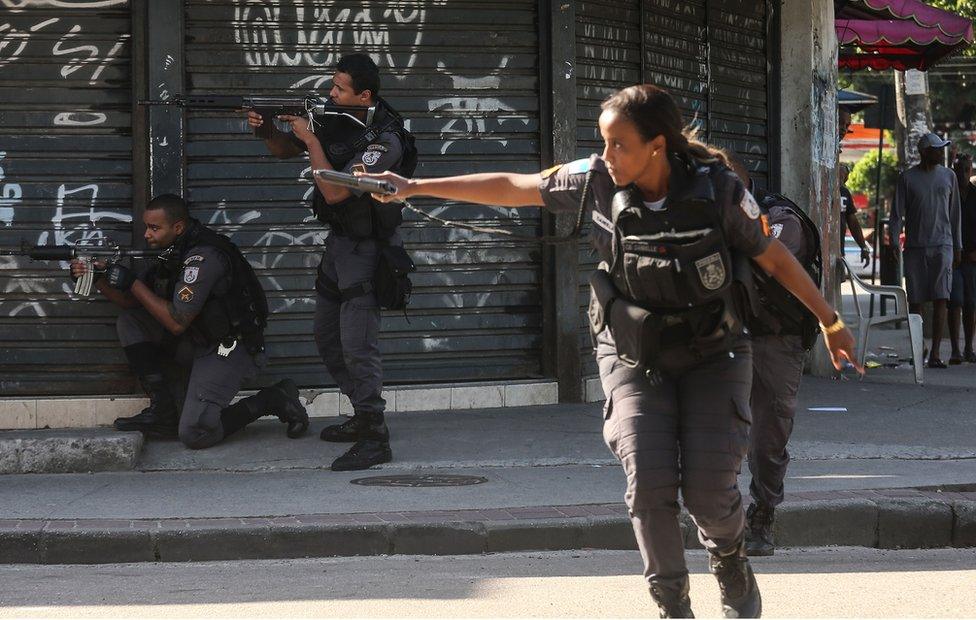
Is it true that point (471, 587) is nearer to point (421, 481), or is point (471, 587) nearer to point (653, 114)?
point (421, 481)

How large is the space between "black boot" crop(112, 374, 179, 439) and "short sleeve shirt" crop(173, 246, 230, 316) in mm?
635

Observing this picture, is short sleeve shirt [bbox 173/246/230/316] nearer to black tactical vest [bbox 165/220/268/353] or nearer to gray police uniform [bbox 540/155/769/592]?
black tactical vest [bbox 165/220/268/353]

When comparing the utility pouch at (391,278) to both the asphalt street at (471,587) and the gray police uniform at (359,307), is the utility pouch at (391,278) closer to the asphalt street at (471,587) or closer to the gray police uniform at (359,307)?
the gray police uniform at (359,307)

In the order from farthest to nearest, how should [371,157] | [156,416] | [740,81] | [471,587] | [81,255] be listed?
[740,81], [156,416], [81,255], [371,157], [471,587]

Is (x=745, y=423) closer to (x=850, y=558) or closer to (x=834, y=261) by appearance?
(x=850, y=558)

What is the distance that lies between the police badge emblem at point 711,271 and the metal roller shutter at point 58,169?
5306mm

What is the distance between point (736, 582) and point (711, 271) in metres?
0.96

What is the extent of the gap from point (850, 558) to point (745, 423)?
2.28m

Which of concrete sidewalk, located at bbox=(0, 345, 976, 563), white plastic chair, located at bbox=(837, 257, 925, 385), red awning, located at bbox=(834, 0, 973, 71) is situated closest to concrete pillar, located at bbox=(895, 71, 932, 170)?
red awning, located at bbox=(834, 0, 973, 71)

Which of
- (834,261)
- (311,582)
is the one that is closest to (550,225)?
(834,261)

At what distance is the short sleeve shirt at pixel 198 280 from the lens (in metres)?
7.82

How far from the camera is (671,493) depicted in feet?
13.7

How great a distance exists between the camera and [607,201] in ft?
14.4

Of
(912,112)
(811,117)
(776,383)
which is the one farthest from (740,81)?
(912,112)
